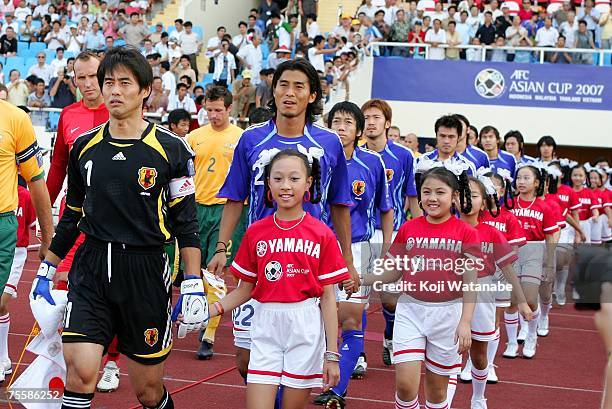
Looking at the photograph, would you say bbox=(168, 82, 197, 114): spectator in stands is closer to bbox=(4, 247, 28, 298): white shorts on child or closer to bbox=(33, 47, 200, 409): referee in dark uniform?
bbox=(4, 247, 28, 298): white shorts on child

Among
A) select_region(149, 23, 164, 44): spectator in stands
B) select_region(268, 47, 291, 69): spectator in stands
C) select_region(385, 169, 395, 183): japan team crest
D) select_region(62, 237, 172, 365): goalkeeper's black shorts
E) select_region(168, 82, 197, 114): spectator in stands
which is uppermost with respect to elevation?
select_region(149, 23, 164, 44): spectator in stands

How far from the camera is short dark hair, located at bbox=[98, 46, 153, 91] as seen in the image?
5.98m

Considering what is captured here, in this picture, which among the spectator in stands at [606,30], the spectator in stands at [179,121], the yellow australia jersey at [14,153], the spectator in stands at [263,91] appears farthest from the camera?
the spectator in stands at [606,30]

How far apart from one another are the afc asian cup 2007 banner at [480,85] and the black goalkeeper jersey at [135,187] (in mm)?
20029

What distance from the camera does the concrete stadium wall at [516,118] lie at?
84.1 ft

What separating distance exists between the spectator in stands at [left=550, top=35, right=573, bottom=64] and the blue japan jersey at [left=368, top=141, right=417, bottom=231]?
53.4 ft

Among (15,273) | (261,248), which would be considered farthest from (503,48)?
(261,248)

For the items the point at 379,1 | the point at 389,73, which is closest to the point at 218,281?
the point at 389,73

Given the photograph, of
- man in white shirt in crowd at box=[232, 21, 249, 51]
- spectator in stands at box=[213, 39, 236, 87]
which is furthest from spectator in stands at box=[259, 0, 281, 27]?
spectator in stands at box=[213, 39, 236, 87]

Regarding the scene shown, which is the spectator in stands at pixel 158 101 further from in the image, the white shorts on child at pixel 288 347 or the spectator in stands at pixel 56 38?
the white shorts on child at pixel 288 347

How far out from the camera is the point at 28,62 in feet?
91.4

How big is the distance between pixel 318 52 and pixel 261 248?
757 inches

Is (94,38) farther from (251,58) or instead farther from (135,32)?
(251,58)

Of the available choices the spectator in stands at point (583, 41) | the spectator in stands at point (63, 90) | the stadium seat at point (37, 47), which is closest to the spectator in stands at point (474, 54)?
the spectator in stands at point (583, 41)
